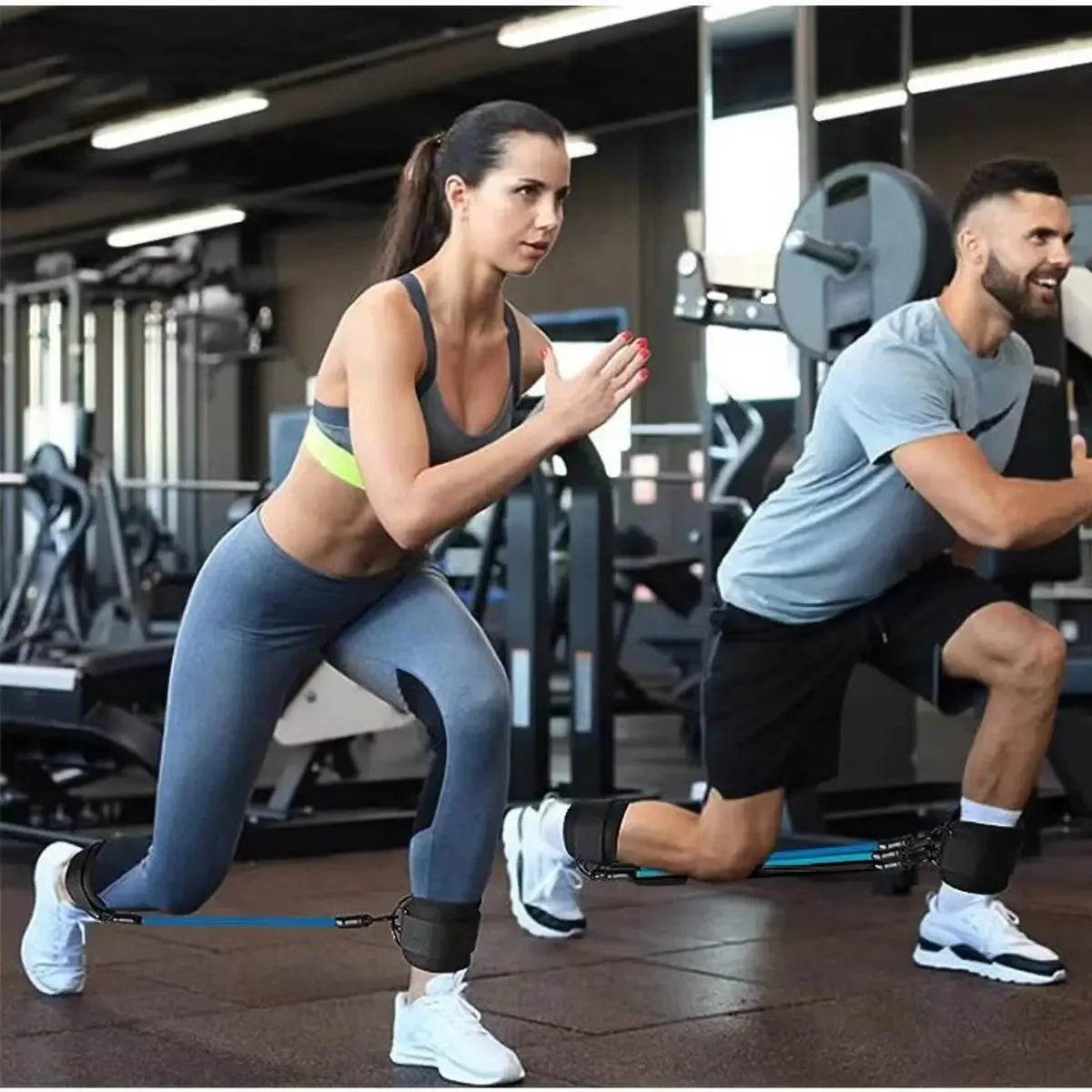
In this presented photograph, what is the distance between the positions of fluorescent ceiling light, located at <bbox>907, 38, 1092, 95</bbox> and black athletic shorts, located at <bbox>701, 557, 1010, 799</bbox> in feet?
22.8

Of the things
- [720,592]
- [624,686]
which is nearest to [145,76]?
[624,686]

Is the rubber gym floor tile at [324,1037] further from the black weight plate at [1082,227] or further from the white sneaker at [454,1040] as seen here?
the black weight plate at [1082,227]

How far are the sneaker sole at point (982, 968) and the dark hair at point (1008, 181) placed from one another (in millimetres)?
1113

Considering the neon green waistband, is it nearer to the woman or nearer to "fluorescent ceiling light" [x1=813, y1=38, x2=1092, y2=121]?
the woman

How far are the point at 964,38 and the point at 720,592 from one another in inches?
301

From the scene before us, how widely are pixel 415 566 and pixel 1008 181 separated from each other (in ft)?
3.59

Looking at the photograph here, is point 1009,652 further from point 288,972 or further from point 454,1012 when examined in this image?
point 288,972

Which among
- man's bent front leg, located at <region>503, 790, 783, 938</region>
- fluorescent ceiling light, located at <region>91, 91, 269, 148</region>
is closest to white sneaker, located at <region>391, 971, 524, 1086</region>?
man's bent front leg, located at <region>503, 790, 783, 938</region>

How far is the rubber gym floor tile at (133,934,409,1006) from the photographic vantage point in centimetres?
291

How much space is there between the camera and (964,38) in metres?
9.83

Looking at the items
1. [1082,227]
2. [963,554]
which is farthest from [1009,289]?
[1082,227]

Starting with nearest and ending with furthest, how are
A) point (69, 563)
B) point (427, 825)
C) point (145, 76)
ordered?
point (427, 825) < point (69, 563) < point (145, 76)

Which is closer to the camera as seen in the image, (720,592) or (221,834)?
(221,834)

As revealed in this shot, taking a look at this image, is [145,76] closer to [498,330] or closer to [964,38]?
[964,38]
